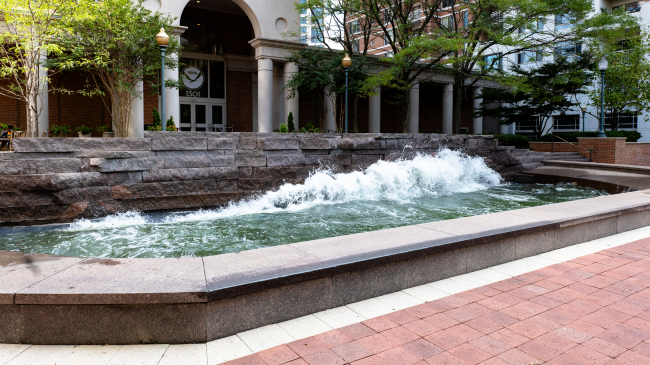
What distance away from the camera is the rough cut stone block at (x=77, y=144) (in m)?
7.96

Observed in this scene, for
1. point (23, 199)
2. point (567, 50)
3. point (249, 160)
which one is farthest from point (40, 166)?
point (567, 50)

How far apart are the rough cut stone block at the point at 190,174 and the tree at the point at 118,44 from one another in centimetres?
531

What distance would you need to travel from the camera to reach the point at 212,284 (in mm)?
3238

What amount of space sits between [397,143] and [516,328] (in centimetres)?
1017

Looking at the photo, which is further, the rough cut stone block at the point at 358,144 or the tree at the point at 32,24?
the rough cut stone block at the point at 358,144

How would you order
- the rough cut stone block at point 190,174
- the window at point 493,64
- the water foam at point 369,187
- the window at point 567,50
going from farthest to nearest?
the window at point 567,50 < the window at point 493,64 < the rough cut stone block at point 190,174 < the water foam at point 369,187

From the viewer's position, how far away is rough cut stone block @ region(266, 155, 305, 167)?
10.6 metres

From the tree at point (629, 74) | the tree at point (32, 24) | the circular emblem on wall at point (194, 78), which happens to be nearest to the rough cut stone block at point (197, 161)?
the tree at point (32, 24)

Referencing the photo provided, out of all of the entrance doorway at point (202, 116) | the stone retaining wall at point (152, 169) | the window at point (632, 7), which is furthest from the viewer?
the window at point (632, 7)

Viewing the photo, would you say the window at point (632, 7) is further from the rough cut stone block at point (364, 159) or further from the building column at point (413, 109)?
the rough cut stone block at point (364, 159)

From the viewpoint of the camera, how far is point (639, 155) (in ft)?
66.6

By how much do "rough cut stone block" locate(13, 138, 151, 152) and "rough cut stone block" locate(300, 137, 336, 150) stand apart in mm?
3917

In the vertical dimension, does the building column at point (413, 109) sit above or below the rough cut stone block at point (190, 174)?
above

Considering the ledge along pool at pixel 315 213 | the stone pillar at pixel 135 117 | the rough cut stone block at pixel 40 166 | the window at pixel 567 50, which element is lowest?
the ledge along pool at pixel 315 213
